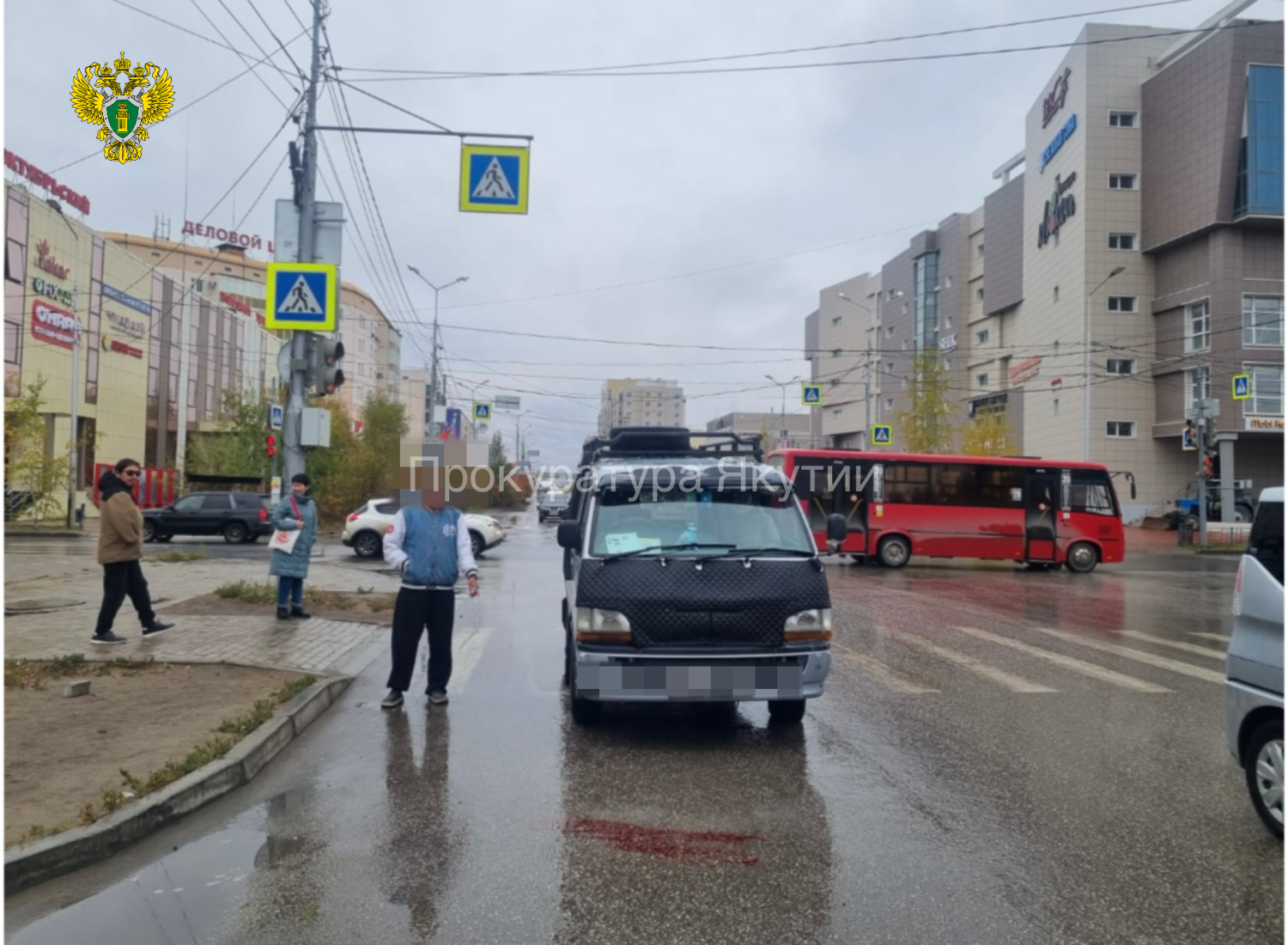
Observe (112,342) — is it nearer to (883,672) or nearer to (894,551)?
(894,551)

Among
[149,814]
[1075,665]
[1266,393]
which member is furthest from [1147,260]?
[149,814]

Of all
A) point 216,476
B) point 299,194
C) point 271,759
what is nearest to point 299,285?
point 299,194

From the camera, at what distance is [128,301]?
4622 cm

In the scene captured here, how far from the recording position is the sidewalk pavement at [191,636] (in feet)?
29.5

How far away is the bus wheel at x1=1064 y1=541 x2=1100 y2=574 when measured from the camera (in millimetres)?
24203

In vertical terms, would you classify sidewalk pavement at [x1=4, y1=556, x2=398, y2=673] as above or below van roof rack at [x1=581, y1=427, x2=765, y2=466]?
below

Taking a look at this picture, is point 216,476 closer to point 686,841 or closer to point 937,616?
point 937,616

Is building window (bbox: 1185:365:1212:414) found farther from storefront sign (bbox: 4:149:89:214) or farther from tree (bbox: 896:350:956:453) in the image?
storefront sign (bbox: 4:149:89:214)

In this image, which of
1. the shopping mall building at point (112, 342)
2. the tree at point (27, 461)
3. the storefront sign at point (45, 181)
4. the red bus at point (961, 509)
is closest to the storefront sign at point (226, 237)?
the shopping mall building at point (112, 342)

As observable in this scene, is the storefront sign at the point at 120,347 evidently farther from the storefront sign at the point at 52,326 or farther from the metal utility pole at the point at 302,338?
the metal utility pole at the point at 302,338

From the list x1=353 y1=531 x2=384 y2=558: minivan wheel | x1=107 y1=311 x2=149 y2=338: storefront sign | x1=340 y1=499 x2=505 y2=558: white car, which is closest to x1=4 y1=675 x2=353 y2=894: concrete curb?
x1=340 y1=499 x2=505 y2=558: white car

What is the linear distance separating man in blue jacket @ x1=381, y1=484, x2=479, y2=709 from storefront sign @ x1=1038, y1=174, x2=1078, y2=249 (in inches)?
1953

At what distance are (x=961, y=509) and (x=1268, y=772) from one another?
790 inches

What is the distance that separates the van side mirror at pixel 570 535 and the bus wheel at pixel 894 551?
17968 mm
